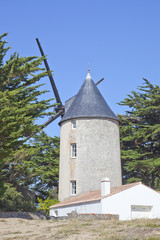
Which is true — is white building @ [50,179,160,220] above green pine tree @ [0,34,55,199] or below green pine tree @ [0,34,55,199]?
below

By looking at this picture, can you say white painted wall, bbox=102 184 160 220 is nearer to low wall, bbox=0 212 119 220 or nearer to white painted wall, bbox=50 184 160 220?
white painted wall, bbox=50 184 160 220

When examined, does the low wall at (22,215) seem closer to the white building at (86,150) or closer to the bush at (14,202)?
the bush at (14,202)

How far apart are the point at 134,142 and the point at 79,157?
838cm

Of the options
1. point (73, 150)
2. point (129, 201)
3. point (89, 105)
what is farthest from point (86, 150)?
point (129, 201)

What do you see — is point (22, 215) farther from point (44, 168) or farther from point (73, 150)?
point (44, 168)

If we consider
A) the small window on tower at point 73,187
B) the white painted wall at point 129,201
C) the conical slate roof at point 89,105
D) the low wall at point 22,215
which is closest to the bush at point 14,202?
the low wall at point 22,215

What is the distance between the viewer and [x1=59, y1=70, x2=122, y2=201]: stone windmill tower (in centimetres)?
2930

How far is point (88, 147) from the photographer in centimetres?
3000

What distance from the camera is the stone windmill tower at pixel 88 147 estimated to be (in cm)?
2930

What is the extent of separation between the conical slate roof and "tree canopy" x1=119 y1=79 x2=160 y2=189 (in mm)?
3552

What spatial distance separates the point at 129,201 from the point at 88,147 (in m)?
8.53

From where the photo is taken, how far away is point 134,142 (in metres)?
35.3

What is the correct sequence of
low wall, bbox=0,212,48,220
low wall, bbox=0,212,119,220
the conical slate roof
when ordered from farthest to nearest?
the conical slate roof < low wall, bbox=0,212,48,220 < low wall, bbox=0,212,119,220

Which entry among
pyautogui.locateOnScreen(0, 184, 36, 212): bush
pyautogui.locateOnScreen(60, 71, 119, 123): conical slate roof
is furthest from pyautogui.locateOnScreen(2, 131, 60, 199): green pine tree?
pyautogui.locateOnScreen(60, 71, 119, 123): conical slate roof
